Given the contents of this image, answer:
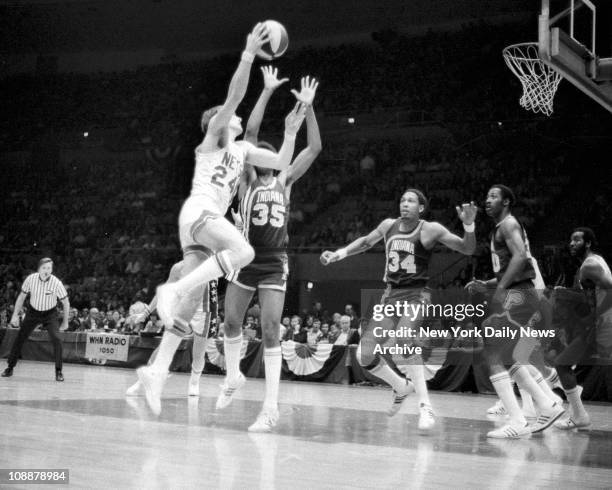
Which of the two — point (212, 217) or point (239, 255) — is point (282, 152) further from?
point (239, 255)

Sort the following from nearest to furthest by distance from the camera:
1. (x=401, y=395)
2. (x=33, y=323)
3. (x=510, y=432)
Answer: (x=510, y=432)
(x=401, y=395)
(x=33, y=323)

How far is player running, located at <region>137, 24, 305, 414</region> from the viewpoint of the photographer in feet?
17.0

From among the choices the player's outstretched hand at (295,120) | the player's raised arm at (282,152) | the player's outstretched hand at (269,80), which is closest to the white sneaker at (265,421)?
the player's raised arm at (282,152)

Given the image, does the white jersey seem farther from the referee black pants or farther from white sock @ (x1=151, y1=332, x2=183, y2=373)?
the referee black pants

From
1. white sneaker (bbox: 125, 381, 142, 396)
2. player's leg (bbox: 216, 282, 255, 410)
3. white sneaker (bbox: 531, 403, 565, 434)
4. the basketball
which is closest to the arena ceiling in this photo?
white sneaker (bbox: 125, 381, 142, 396)

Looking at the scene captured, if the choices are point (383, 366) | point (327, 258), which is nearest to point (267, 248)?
point (327, 258)

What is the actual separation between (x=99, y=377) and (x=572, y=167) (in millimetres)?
13534

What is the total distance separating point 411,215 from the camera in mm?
6629

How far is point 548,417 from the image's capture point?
6.39m

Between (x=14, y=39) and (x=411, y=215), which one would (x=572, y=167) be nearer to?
(x=411, y=215)

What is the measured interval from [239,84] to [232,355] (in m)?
2.37

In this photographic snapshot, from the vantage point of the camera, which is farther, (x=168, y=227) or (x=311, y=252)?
(x=168, y=227)

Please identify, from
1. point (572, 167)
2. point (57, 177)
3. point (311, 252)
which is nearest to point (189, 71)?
point (57, 177)

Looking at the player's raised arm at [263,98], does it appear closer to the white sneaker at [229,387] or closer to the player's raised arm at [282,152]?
the player's raised arm at [282,152]
